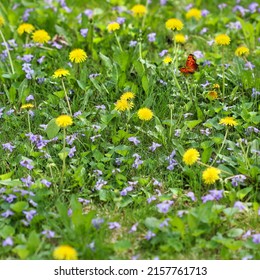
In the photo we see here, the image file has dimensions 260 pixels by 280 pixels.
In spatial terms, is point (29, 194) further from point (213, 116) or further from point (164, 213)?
point (213, 116)

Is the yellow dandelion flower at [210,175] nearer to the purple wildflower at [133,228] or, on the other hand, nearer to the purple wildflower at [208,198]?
the purple wildflower at [208,198]

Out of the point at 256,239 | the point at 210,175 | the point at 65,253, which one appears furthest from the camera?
the point at 210,175

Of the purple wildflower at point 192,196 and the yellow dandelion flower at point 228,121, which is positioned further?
the yellow dandelion flower at point 228,121

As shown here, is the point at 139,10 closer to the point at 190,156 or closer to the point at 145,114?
the point at 145,114

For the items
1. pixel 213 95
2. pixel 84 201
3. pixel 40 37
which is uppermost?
pixel 40 37

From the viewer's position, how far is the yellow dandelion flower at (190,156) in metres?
3.50

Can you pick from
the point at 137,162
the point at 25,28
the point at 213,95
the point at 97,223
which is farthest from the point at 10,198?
the point at 25,28

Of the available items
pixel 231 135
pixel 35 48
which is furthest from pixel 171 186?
pixel 35 48

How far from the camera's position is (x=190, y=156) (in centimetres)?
350

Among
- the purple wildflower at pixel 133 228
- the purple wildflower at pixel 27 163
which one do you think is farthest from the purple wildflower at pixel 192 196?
the purple wildflower at pixel 27 163

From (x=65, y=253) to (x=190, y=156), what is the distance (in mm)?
887

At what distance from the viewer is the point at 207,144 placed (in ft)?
12.4
